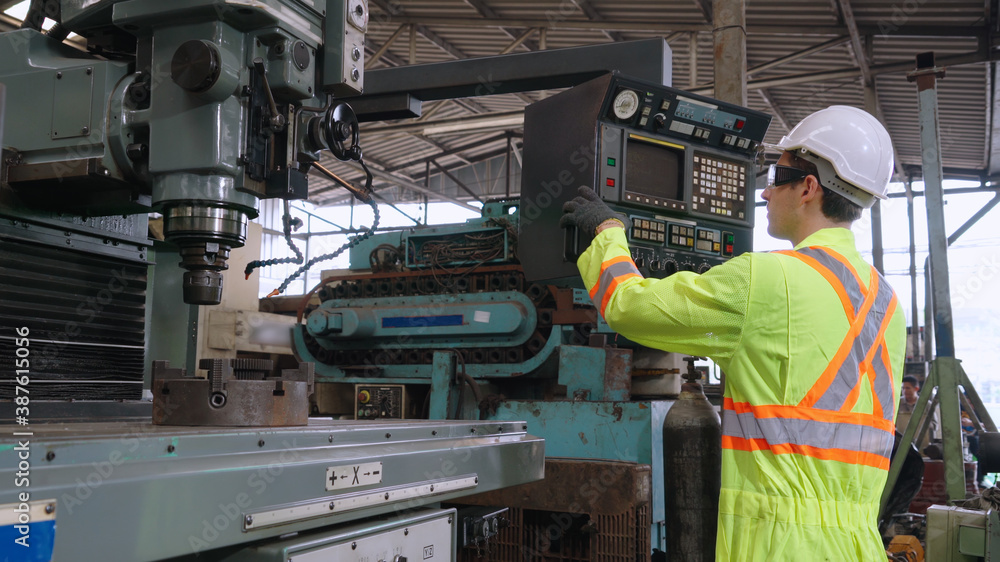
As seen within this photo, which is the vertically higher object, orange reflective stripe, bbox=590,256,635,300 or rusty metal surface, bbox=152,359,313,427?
orange reflective stripe, bbox=590,256,635,300

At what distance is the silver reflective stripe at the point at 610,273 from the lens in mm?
1527

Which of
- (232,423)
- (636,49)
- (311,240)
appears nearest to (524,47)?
(636,49)

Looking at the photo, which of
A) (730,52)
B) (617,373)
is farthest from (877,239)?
(617,373)

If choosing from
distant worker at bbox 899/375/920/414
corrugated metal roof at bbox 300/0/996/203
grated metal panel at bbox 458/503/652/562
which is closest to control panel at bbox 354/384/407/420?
grated metal panel at bbox 458/503/652/562

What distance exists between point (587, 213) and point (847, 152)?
538 millimetres

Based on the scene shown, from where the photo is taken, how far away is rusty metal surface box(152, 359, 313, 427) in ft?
3.73

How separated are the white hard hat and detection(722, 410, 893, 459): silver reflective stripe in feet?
1.55

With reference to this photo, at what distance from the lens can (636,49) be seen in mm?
2082

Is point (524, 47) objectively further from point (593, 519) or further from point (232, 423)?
point (232, 423)

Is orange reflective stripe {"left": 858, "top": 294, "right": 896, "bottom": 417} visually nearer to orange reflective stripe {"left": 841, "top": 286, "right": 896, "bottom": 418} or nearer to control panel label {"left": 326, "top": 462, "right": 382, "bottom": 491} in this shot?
orange reflective stripe {"left": 841, "top": 286, "right": 896, "bottom": 418}

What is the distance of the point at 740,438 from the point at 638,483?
3.60ft

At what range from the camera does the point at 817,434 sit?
55.7 inches

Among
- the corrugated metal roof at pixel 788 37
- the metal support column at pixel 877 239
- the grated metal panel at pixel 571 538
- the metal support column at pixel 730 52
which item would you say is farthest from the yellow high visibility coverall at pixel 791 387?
the metal support column at pixel 877 239

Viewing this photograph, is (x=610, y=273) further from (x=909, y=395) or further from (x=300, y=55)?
(x=909, y=395)
